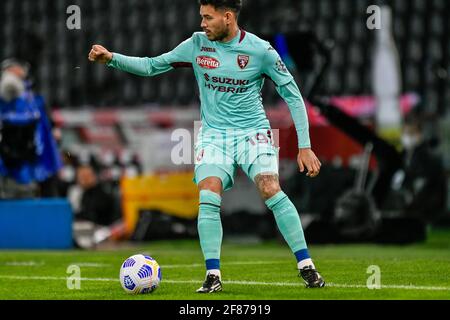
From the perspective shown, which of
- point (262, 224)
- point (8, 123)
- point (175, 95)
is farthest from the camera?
point (175, 95)

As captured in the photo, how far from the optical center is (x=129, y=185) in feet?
53.2

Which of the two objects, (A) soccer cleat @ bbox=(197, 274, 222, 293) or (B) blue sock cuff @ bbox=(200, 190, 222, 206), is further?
(B) blue sock cuff @ bbox=(200, 190, 222, 206)

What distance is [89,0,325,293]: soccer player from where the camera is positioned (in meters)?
6.45

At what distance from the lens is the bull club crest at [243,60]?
6.57 m

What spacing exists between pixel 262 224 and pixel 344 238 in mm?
2700

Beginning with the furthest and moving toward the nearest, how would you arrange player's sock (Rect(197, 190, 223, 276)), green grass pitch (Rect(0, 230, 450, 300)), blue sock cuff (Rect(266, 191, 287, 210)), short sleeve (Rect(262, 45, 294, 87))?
short sleeve (Rect(262, 45, 294, 87)) → blue sock cuff (Rect(266, 191, 287, 210)) → player's sock (Rect(197, 190, 223, 276)) → green grass pitch (Rect(0, 230, 450, 300))

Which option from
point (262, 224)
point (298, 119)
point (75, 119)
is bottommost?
point (262, 224)

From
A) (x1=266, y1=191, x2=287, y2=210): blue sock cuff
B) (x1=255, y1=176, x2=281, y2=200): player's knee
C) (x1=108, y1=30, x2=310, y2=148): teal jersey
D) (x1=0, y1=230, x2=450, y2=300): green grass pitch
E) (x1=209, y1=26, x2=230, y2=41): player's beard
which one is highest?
(x1=209, y1=26, x2=230, y2=41): player's beard

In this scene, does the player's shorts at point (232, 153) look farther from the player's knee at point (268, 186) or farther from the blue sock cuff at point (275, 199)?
the blue sock cuff at point (275, 199)

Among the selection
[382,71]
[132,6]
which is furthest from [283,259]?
[132,6]

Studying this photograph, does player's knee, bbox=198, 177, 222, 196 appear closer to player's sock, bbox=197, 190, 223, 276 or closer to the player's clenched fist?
player's sock, bbox=197, 190, 223, 276

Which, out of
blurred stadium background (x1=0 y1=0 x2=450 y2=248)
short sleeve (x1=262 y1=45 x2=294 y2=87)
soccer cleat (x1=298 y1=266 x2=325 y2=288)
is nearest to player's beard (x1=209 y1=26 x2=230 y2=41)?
short sleeve (x1=262 y1=45 x2=294 y2=87)

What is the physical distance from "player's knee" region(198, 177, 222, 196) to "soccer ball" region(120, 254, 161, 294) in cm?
59
